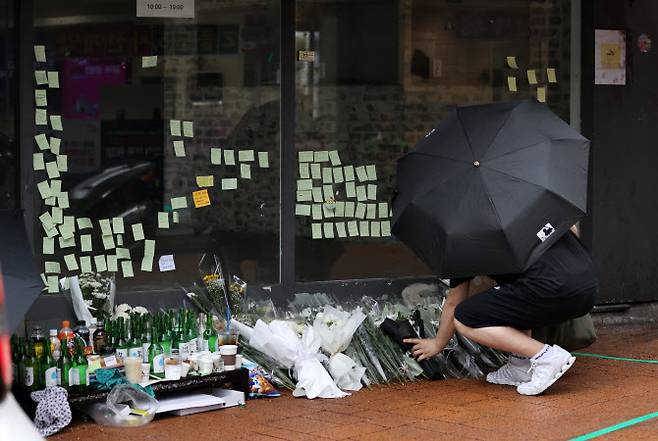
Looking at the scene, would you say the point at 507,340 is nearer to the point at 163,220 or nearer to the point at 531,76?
the point at 163,220

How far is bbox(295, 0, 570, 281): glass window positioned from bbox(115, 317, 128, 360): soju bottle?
206cm

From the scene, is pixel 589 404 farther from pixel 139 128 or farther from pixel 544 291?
pixel 139 128

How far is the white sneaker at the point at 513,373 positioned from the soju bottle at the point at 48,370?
292 centimetres

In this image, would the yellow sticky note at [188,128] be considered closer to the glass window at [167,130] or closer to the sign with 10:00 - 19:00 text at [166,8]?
the glass window at [167,130]

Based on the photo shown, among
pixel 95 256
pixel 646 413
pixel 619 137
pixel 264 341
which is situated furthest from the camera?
pixel 619 137

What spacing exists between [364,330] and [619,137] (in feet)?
11.5

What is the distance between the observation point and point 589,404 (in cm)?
771

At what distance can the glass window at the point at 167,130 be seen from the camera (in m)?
8.45

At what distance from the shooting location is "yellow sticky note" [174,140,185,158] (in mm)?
8914

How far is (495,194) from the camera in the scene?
25.0ft

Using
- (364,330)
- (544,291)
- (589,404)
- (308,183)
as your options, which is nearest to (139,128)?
(308,183)

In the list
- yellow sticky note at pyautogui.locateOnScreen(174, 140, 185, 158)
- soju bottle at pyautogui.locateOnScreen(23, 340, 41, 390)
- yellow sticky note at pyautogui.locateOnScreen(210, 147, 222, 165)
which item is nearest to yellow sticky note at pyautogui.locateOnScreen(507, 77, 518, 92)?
yellow sticky note at pyautogui.locateOnScreen(210, 147, 222, 165)

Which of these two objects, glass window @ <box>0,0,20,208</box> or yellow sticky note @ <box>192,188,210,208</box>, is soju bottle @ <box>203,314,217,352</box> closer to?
yellow sticky note @ <box>192,188,210,208</box>

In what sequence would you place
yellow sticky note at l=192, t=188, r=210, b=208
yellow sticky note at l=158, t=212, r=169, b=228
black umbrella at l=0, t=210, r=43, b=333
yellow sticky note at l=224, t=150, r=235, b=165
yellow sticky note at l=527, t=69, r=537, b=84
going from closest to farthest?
1. black umbrella at l=0, t=210, r=43, b=333
2. yellow sticky note at l=158, t=212, r=169, b=228
3. yellow sticky note at l=192, t=188, r=210, b=208
4. yellow sticky note at l=224, t=150, r=235, b=165
5. yellow sticky note at l=527, t=69, r=537, b=84
